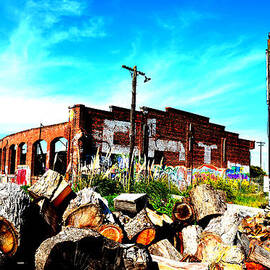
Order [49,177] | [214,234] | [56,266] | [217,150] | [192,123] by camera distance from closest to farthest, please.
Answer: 1. [56,266]
2. [214,234]
3. [49,177]
4. [192,123]
5. [217,150]

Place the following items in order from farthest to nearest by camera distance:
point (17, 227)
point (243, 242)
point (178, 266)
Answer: point (243, 242) → point (17, 227) → point (178, 266)

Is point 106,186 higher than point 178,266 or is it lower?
higher

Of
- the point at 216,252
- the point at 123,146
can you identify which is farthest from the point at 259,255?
the point at 123,146

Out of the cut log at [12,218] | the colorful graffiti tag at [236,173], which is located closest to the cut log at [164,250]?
the cut log at [12,218]

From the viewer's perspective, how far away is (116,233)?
487cm

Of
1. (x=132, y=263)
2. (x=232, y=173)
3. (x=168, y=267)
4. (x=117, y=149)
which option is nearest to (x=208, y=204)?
(x=168, y=267)

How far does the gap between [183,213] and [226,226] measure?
3.20 feet

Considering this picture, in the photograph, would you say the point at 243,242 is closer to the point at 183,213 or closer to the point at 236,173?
the point at 183,213

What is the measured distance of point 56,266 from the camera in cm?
347

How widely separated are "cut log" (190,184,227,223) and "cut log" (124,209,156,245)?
1.28 metres

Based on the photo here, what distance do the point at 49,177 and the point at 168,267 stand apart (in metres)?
2.77

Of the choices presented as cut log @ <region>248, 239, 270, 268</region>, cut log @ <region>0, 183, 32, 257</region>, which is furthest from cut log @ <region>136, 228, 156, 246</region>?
cut log @ <region>0, 183, 32, 257</region>

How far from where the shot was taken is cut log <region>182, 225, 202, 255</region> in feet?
18.0

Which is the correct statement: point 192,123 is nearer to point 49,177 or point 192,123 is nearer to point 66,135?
point 66,135
